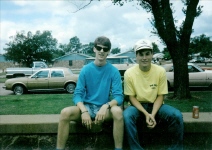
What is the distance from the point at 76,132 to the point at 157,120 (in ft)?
3.60

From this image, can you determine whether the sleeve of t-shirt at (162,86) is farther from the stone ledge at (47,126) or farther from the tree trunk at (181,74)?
the tree trunk at (181,74)

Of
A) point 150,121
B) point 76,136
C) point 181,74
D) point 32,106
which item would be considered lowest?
point 32,106

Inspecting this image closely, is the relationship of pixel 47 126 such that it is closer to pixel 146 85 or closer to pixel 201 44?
pixel 146 85

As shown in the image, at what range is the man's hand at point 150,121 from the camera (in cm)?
Answer: 288

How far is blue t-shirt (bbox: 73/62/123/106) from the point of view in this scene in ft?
10.1

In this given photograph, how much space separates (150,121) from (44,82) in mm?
10390

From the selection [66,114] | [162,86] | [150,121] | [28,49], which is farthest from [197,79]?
[28,49]

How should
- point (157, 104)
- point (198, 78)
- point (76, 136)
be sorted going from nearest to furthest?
point (157, 104)
point (76, 136)
point (198, 78)

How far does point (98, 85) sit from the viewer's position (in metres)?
3.12

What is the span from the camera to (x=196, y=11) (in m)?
8.44

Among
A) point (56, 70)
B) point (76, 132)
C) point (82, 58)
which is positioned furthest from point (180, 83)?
point (82, 58)

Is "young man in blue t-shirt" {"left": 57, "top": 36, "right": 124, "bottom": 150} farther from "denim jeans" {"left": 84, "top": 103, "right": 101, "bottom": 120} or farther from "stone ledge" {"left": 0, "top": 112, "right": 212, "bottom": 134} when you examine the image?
"stone ledge" {"left": 0, "top": 112, "right": 212, "bottom": 134}

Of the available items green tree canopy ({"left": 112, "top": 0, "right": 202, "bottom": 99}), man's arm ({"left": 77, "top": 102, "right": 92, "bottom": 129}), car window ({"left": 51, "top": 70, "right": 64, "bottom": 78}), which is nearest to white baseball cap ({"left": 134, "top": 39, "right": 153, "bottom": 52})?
man's arm ({"left": 77, "top": 102, "right": 92, "bottom": 129})

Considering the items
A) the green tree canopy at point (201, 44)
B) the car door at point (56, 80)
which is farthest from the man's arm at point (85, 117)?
the green tree canopy at point (201, 44)
